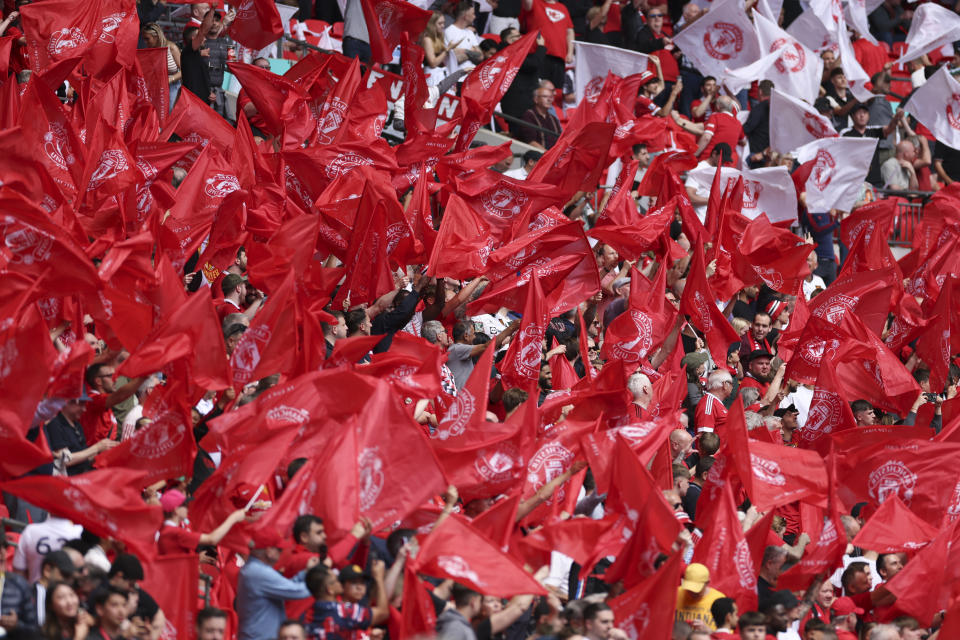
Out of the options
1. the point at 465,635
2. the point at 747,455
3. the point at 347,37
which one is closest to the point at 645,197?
the point at 347,37

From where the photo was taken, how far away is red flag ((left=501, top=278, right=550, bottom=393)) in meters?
11.0

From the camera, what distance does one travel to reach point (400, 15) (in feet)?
45.0

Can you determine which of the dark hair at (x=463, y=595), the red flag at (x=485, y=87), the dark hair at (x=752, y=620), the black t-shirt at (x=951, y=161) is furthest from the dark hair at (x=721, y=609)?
the black t-shirt at (x=951, y=161)

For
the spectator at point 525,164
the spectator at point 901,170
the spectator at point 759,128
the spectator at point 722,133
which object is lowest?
the spectator at point 901,170

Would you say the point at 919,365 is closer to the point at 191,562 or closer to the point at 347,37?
the point at 347,37

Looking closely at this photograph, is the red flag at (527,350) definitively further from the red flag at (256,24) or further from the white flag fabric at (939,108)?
the white flag fabric at (939,108)

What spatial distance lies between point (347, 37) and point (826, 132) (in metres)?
4.84

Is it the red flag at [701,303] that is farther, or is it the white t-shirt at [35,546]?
the red flag at [701,303]

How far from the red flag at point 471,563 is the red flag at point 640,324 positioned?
3761 mm

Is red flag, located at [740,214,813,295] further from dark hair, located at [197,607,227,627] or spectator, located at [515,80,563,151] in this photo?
dark hair, located at [197,607,227,627]

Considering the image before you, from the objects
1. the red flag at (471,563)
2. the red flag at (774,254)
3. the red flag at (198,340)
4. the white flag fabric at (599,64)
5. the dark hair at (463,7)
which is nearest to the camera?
the red flag at (471,563)

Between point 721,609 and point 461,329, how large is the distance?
132 inches

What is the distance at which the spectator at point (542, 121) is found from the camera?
16.4 meters

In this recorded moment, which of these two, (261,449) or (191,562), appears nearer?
(191,562)
